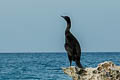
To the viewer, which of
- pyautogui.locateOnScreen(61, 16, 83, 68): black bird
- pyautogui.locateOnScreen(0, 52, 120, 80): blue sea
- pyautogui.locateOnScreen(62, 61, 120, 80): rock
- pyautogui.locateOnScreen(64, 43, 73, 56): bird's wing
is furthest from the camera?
pyautogui.locateOnScreen(0, 52, 120, 80): blue sea

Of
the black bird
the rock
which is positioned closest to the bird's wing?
the black bird

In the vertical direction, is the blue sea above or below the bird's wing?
below

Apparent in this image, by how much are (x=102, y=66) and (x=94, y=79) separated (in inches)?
15.1

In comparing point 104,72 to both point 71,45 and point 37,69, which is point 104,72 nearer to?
point 71,45

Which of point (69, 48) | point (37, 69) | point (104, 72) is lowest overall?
point (37, 69)

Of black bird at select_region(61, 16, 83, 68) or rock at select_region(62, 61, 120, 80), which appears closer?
rock at select_region(62, 61, 120, 80)

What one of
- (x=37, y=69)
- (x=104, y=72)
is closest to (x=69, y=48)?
(x=104, y=72)

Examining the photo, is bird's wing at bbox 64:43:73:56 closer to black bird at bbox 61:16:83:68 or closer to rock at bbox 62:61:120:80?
black bird at bbox 61:16:83:68

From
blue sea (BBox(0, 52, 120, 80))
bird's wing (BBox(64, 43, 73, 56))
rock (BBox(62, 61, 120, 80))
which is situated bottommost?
blue sea (BBox(0, 52, 120, 80))

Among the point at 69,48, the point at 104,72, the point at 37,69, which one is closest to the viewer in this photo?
the point at 104,72

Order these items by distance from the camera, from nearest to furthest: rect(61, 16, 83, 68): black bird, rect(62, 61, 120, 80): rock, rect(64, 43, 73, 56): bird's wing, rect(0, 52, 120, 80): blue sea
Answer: rect(62, 61, 120, 80): rock, rect(61, 16, 83, 68): black bird, rect(64, 43, 73, 56): bird's wing, rect(0, 52, 120, 80): blue sea

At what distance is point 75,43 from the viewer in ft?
43.2

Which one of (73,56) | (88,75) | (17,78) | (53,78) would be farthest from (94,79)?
(17,78)

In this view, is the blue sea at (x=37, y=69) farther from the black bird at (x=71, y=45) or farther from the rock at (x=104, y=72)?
the rock at (x=104, y=72)
